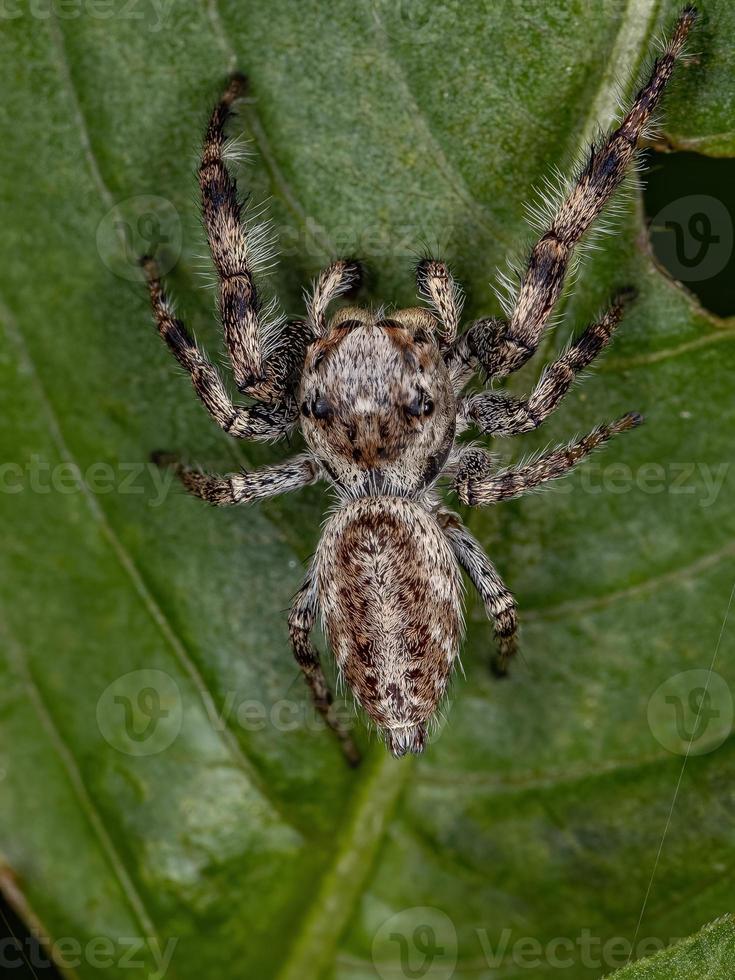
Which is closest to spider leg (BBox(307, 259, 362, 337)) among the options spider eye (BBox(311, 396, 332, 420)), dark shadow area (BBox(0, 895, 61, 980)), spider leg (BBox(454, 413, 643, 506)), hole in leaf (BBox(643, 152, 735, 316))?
spider eye (BBox(311, 396, 332, 420))

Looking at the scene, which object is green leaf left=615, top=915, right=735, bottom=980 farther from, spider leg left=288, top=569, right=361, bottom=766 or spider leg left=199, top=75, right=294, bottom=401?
spider leg left=199, top=75, right=294, bottom=401

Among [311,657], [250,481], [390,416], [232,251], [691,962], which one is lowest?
[691,962]

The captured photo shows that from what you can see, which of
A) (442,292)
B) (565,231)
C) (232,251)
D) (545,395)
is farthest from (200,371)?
(565,231)

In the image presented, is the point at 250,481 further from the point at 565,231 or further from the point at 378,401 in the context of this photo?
the point at 565,231

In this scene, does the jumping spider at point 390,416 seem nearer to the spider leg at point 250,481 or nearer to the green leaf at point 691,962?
the spider leg at point 250,481

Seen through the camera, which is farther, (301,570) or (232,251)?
(301,570)

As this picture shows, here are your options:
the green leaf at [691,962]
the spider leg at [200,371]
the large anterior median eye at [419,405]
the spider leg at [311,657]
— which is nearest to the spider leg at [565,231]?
the large anterior median eye at [419,405]

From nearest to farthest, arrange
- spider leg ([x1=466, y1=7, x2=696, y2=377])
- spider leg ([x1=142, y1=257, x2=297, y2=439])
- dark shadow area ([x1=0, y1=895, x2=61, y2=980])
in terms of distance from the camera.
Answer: spider leg ([x1=466, y1=7, x2=696, y2=377])
spider leg ([x1=142, y1=257, x2=297, y2=439])
dark shadow area ([x1=0, y1=895, x2=61, y2=980])
